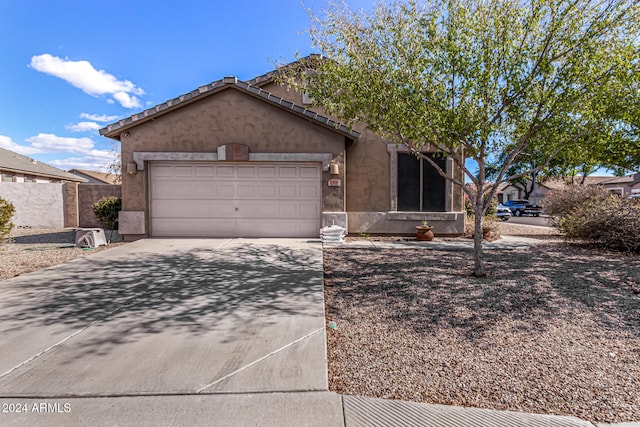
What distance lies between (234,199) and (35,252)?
16.9ft

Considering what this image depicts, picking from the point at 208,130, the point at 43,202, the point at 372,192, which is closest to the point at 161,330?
the point at 208,130

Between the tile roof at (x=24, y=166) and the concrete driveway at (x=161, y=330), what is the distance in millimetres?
21587

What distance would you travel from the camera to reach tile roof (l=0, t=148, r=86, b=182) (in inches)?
838

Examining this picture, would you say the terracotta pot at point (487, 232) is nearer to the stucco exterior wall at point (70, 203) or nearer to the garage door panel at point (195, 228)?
the garage door panel at point (195, 228)

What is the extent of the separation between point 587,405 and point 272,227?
28.8 ft

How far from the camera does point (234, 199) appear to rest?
10.3 m

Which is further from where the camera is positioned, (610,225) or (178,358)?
(610,225)

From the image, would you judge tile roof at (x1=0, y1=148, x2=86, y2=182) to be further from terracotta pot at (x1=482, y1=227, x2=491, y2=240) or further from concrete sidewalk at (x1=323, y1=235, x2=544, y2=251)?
terracotta pot at (x1=482, y1=227, x2=491, y2=240)

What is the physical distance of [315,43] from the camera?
6.38 metres

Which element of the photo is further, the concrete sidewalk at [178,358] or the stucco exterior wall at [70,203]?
the stucco exterior wall at [70,203]

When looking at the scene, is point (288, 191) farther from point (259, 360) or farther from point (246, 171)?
point (259, 360)

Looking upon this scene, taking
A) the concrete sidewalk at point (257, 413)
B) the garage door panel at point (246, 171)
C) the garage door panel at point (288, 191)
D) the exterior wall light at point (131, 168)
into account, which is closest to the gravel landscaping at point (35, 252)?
the exterior wall light at point (131, 168)

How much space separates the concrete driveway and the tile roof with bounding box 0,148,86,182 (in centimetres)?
2159

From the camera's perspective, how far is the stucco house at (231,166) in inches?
392
